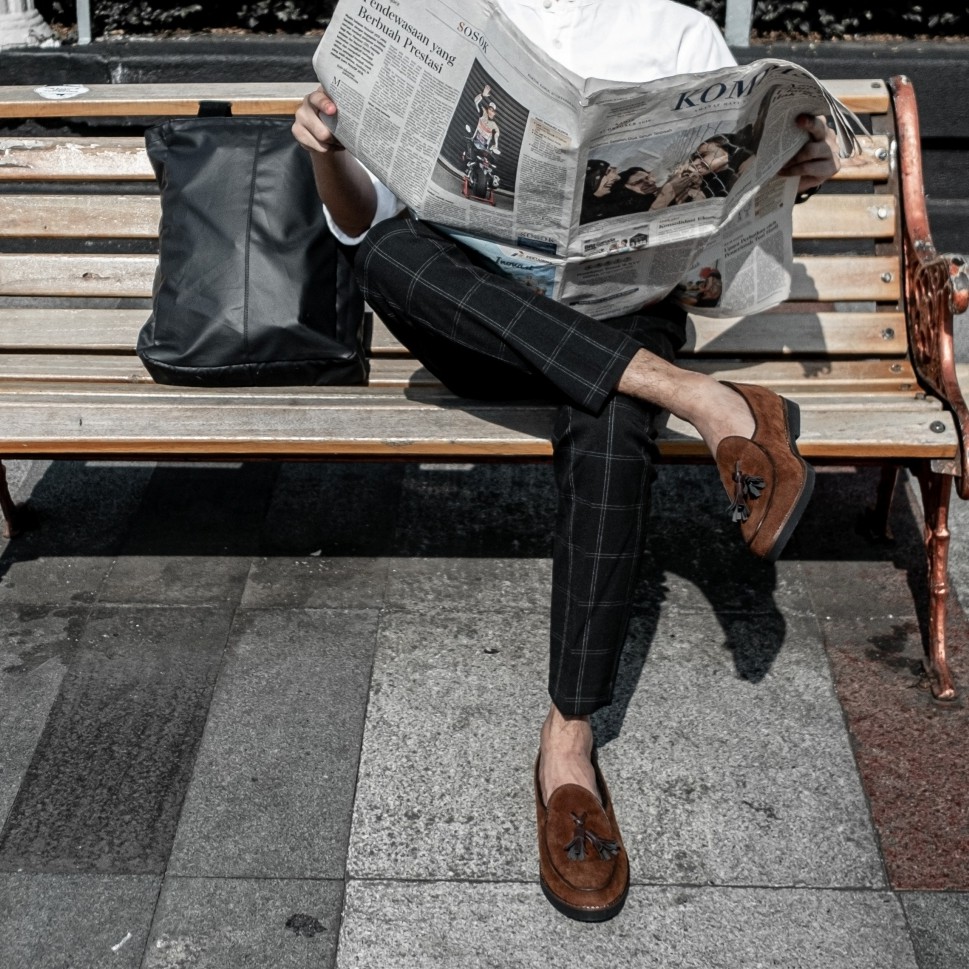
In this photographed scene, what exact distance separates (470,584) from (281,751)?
0.72m

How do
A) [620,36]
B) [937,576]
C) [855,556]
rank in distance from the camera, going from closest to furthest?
1. [620,36]
2. [937,576]
3. [855,556]

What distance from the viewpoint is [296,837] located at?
2.44m

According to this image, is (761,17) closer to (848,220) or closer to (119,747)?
(848,220)

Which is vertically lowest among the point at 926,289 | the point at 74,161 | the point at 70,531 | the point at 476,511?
the point at 70,531

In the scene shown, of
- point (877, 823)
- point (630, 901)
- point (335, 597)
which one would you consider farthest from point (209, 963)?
point (877, 823)

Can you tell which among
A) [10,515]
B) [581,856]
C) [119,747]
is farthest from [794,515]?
[10,515]

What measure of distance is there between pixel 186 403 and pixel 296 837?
3.11 feet

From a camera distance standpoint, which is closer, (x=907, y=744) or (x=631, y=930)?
(x=631, y=930)

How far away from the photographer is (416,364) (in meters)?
3.07

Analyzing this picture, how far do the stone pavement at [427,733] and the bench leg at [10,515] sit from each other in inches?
2.0

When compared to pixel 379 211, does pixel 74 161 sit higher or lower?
lower

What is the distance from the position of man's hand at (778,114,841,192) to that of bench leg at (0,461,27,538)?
208 centimetres

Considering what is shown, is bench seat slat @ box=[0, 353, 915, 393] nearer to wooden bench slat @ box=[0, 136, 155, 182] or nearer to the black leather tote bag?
the black leather tote bag

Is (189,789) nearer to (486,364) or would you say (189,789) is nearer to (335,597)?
(335,597)
